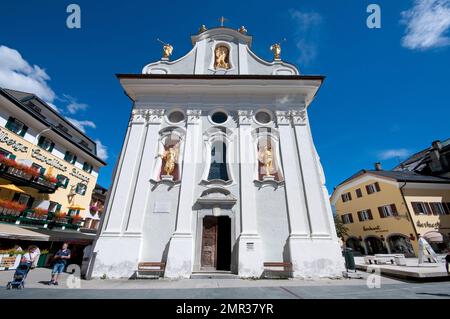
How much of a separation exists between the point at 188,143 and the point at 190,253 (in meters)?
6.08

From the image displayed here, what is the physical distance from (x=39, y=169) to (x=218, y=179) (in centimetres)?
1722

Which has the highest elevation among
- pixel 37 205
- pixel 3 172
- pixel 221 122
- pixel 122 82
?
pixel 122 82

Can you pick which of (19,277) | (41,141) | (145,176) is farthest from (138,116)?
(41,141)

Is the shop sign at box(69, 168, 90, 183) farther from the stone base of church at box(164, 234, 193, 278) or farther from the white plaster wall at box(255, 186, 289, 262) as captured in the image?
the white plaster wall at box(255, 186, 289, 262)

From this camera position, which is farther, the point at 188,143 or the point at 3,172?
the point at 3,172

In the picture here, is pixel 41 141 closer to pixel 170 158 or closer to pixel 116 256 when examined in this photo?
pixel 170 158

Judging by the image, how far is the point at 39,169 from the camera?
17922 millimetres

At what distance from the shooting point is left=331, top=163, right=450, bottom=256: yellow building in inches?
835

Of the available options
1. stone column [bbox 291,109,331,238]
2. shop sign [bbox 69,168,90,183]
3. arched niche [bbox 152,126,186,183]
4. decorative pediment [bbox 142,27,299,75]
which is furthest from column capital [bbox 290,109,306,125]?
shop sign [bbox 69,168,90,183]

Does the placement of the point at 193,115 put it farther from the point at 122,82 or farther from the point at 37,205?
the point at 37,205

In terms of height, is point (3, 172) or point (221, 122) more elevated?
point (221, 122)

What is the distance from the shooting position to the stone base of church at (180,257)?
357 inches
